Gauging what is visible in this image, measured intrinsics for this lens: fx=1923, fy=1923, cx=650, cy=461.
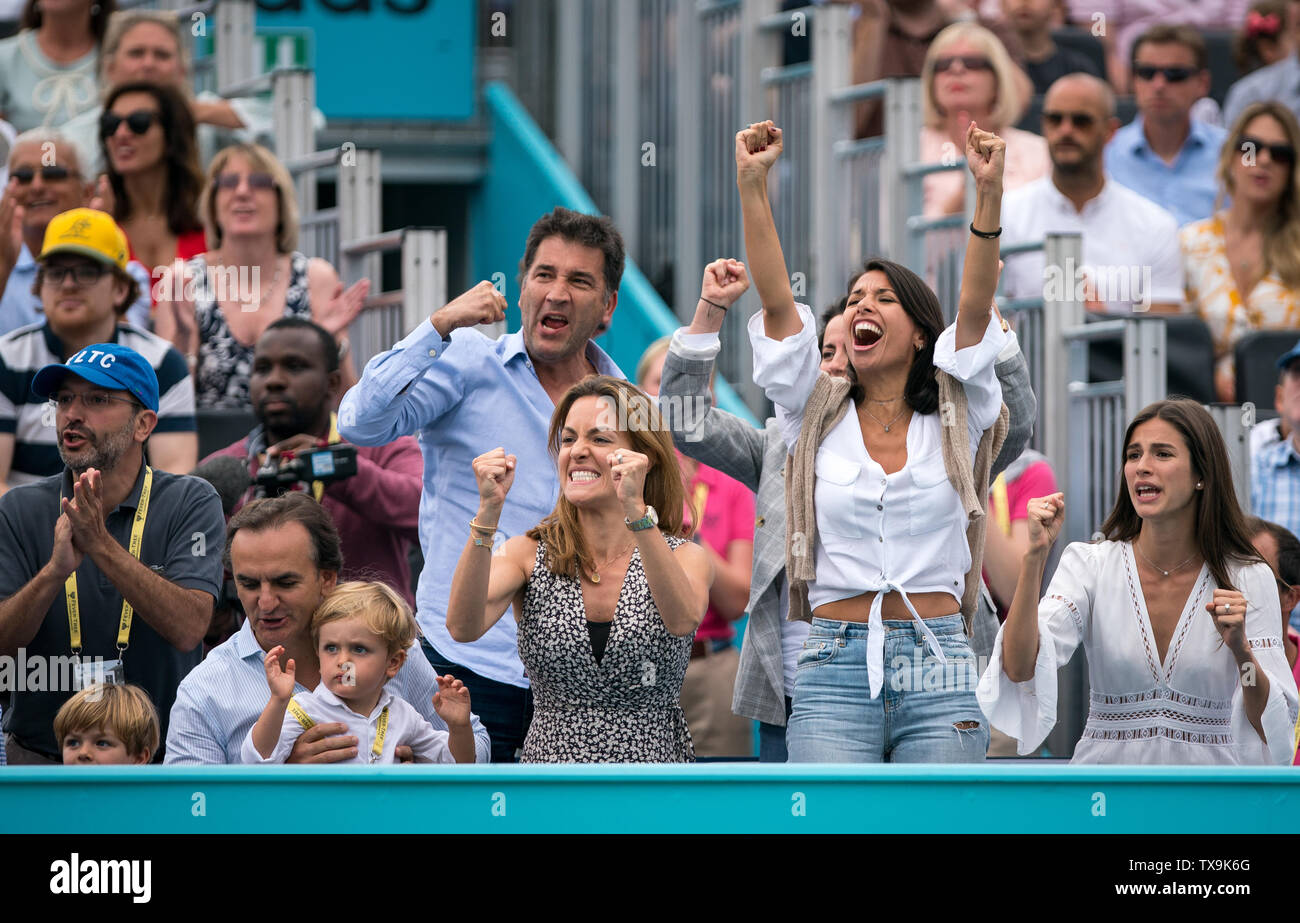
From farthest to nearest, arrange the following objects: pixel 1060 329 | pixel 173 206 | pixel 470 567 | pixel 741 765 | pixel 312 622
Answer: pixel 173 206 → pixel 1060 329 → pixel 312 622 → pixel 470 567 → pixel 741 765

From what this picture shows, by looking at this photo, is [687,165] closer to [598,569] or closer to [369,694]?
[598,569]

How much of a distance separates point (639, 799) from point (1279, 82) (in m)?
6.66

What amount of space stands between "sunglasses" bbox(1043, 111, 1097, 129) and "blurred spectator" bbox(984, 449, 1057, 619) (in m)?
1.60

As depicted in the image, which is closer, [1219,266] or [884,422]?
[884,422]

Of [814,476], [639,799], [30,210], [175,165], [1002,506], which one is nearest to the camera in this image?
[639,799]

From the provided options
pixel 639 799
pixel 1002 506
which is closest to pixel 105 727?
pixel 639 799

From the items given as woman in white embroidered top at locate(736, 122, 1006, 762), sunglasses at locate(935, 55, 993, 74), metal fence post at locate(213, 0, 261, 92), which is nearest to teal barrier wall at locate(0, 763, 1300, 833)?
woman in white embroidered top at locate(736, 122, 1006, 762)

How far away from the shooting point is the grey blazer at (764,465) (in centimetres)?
432

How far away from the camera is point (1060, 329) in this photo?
6.33 meters

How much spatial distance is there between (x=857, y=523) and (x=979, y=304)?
20.9 inches

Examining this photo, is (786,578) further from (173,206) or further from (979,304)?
(173,206)

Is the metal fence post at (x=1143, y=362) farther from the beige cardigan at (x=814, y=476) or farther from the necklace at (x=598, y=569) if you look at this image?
the necklace at (x=598, y=569)

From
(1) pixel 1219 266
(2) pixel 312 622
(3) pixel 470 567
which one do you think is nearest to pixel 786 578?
(3) pixel 470 567

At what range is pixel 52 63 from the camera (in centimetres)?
793
